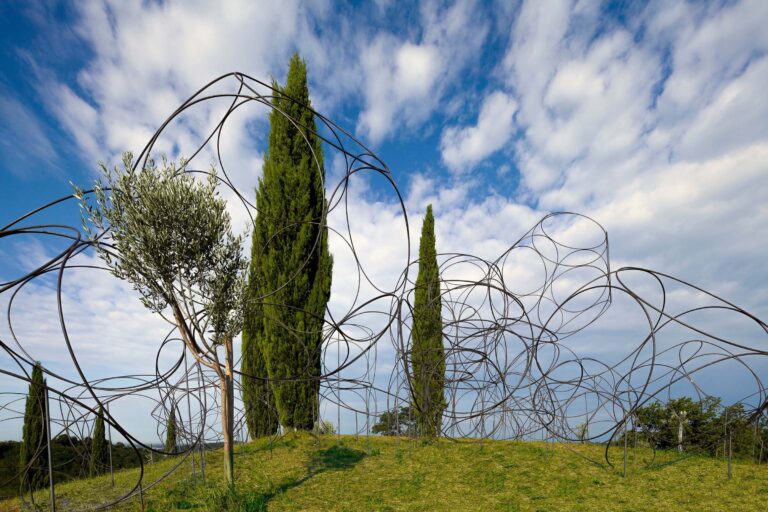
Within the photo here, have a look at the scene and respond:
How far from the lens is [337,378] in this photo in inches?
520

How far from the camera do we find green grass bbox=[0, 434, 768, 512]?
9461 millimetres

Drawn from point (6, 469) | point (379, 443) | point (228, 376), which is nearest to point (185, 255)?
point (228, 376)

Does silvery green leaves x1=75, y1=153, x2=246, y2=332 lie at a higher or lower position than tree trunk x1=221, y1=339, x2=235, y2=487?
higher

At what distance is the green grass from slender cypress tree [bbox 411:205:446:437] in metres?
1.91

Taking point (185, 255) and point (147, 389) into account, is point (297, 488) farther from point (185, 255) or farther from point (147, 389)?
point (185, 255)

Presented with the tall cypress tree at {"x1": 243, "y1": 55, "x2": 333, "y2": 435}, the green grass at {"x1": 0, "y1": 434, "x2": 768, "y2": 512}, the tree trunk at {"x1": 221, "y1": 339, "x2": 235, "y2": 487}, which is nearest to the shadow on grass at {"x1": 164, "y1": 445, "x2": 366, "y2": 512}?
the green grass at {"x1": 0, "y1": 434, "x2": 768, "y2": 512}

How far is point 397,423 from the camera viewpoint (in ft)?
44.5

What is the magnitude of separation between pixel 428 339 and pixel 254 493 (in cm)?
941

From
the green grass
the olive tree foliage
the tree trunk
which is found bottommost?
the green grass

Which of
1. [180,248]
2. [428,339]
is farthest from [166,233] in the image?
[428,339]

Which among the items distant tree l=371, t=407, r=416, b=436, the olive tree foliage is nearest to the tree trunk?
the olive tree foliage

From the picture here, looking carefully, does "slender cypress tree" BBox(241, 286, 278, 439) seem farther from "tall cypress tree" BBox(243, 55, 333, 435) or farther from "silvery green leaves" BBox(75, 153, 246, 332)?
"silvery green leaves" BBox(75, 153, 246, 332)

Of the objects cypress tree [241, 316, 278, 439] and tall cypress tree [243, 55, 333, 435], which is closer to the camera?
tall cypress tree [243, 55, 333, 435]

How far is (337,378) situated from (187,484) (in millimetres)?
4232
